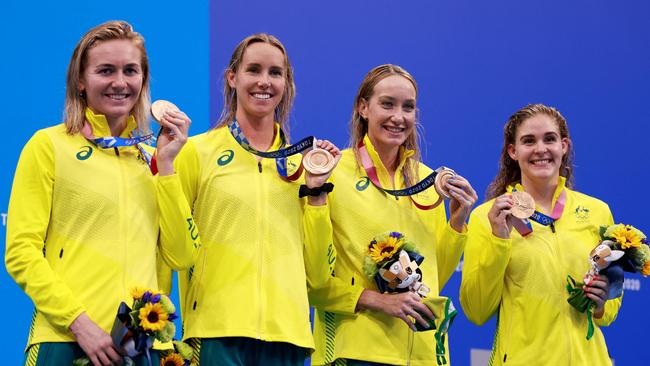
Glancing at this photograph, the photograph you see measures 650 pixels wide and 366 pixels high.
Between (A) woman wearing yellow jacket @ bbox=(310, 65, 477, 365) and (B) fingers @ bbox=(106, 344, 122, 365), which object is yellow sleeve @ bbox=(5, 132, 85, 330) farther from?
(A) woman wearing yellow jacket @ bbox=(310, 65, 477, 365)

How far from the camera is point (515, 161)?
4805 mm

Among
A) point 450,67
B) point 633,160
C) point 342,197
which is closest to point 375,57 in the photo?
point 450,67

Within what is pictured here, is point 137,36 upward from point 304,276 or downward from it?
upward

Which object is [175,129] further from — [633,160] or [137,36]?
[633,160]

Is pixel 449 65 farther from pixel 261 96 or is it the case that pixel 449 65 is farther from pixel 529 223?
pixel 261 96

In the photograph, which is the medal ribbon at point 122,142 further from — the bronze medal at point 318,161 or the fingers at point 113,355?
the fingers at point 113,355

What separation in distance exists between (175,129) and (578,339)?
1984 millimetres

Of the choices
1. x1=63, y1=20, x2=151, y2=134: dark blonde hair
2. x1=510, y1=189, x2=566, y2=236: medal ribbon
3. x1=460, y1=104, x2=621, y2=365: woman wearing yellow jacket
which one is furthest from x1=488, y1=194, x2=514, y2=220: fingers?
x1=63, y1=20, x2=151, y2=134: dark blonde hair

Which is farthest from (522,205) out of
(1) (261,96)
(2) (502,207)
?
(1) (261,96)

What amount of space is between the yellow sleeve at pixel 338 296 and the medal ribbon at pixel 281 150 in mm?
462

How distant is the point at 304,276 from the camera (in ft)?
12.8

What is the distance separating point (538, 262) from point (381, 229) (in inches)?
30.9

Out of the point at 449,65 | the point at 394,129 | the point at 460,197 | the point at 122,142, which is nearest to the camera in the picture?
the point at 122,142

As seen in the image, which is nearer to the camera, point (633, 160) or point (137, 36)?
point (137, 36)
